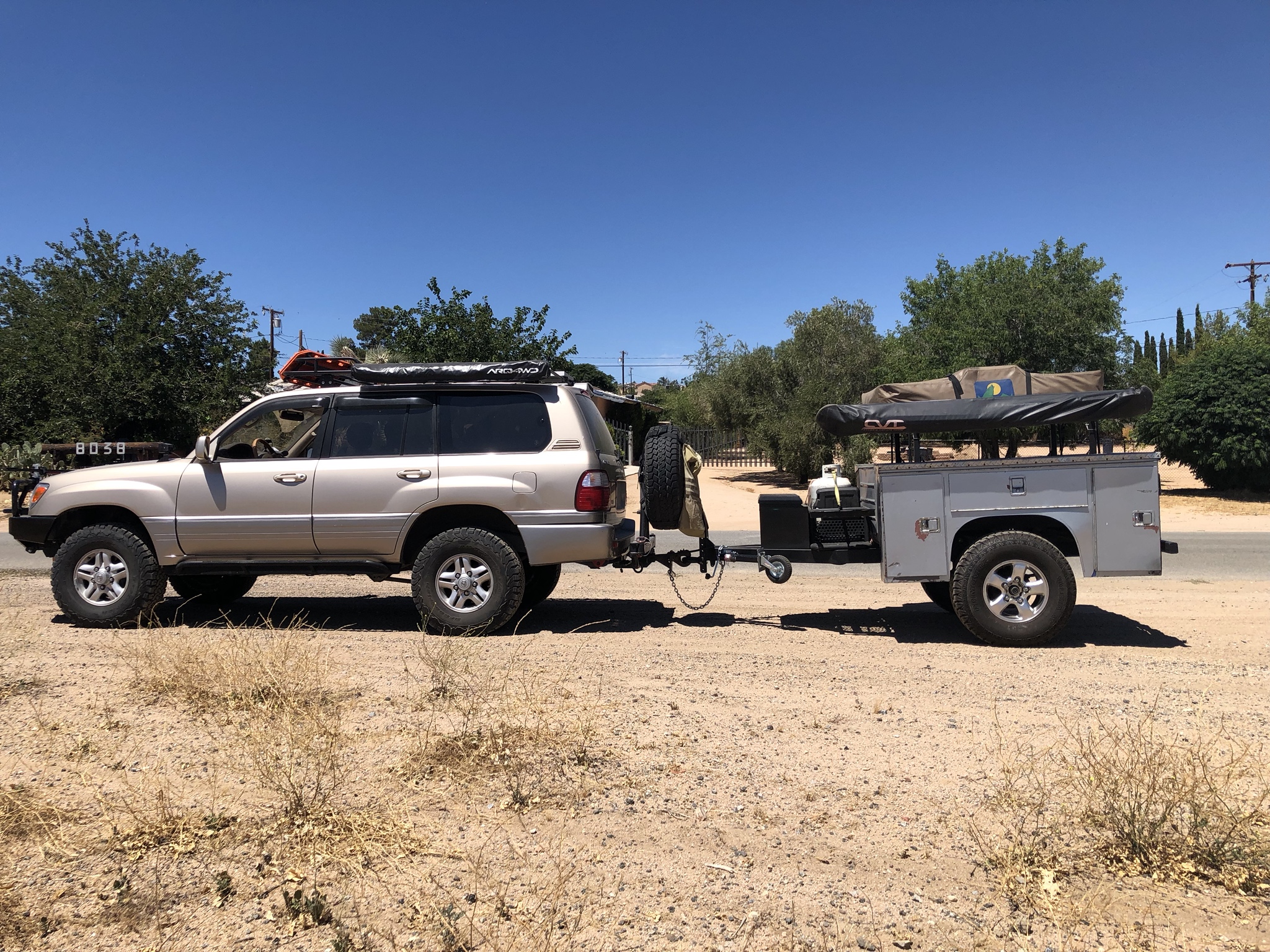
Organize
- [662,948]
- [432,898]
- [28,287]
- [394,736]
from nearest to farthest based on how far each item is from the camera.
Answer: [662,948], [432,898], [394,736], [28,287]

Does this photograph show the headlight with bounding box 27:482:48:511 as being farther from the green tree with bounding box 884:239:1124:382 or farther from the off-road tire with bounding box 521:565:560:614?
the green tree with bounding box 884:239:1124:382

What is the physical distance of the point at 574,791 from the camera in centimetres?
375


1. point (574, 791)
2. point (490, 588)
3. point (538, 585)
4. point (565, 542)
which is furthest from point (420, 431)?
point (574, 791)

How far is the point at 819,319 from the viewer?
3127 centimetres

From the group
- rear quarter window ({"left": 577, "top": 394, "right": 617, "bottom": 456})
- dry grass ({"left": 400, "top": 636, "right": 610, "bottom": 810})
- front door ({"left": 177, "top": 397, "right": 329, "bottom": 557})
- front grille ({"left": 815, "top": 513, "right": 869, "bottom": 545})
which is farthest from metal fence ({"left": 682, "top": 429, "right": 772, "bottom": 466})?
dry grass ({"left": 400, "top": 636, "right": 610, "bottom": 810})

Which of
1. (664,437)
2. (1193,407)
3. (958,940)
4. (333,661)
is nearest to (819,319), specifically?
(1193,407)

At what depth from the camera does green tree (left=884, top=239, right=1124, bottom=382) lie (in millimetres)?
27391

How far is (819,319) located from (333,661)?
27.8m

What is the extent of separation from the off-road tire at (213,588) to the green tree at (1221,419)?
71.1 ft

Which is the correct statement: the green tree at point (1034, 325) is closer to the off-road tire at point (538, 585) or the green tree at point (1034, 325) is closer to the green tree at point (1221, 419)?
the green tree at point (1221, 419)

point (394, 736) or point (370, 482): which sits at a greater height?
point (370, 482)

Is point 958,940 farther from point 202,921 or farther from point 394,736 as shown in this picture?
point 394,736

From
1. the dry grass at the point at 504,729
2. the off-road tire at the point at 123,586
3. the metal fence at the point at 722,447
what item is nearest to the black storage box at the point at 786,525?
the dry grass at the point at 504,729

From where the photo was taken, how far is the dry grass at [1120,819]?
3027 millimetres
